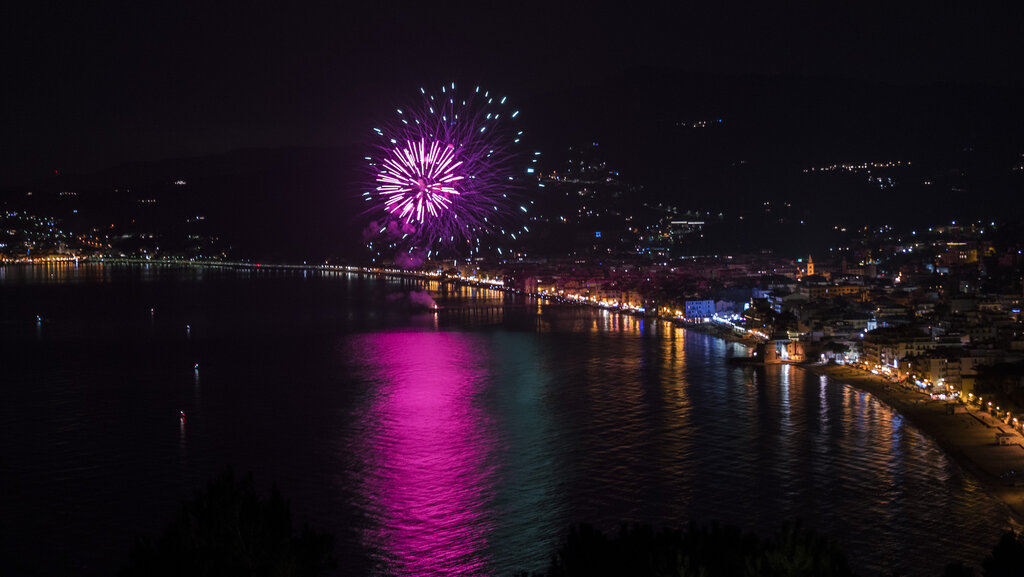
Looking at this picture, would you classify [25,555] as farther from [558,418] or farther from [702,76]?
[702,76]

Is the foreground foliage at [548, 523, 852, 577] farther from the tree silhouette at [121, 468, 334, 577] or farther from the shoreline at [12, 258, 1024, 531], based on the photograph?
the shoreline at [12, 258, 1024, 531]

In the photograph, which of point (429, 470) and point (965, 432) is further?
point (965, 432)

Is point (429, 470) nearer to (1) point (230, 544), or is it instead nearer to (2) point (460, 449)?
(2) point (460, 449)

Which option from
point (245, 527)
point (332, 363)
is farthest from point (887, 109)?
point (245, 527)

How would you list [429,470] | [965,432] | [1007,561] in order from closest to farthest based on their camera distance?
[1007,561], [429,470], [965,432]

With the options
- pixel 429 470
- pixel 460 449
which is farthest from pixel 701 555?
pixel 460 449
